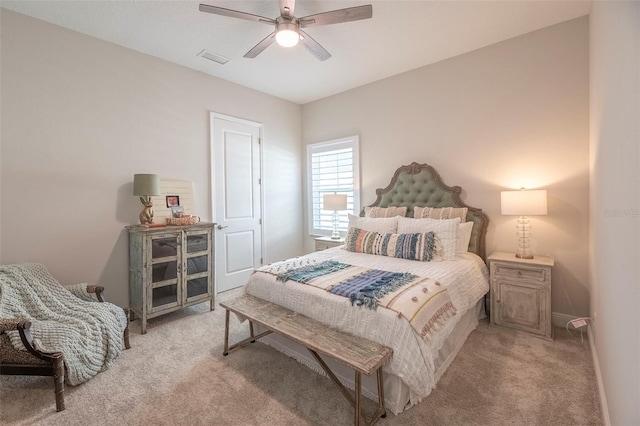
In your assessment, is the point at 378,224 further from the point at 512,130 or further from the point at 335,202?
the point at 512,130

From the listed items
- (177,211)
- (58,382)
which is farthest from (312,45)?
(58,382)

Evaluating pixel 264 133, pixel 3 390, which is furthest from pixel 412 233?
pixel 3 390

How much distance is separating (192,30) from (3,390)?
326cm

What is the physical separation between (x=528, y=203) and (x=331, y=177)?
9.04 ft

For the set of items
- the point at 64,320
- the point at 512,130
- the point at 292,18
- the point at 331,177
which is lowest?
the point at 64,320

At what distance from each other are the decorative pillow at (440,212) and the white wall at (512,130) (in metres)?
0.20

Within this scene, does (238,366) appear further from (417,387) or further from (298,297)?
(417,387)

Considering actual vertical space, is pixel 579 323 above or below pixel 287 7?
below

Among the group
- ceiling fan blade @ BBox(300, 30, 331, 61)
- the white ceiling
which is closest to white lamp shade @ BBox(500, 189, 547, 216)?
the white ceiling

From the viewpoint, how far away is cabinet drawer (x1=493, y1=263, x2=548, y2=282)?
2.58m

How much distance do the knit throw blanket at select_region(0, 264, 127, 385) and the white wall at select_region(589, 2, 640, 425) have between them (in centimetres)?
299

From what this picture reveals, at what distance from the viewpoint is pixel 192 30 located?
9.21ft

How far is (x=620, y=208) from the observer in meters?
1.32

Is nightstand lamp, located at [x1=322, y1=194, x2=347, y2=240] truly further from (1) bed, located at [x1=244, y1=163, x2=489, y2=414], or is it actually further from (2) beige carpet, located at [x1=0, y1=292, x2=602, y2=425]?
(2) beige carpet, located at [x1=0, y1=292, x2=602, y2=425]
